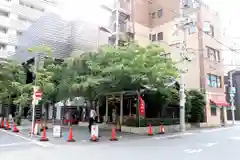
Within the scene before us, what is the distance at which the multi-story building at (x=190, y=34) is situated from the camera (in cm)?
2514

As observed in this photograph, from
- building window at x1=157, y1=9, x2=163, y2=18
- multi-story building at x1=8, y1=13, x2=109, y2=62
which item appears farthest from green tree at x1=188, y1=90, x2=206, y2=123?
building window at x1=157, y1=9, x2=163, y2=18

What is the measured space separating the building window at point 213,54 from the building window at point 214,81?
2.17m

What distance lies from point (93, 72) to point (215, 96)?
17.1 metres

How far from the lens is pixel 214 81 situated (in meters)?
26.9

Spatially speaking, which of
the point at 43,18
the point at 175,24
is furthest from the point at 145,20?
the point at 43,18

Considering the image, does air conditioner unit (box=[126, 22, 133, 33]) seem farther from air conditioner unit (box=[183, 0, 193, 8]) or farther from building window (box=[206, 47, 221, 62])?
building window (box=[206, 47, 221, 62])

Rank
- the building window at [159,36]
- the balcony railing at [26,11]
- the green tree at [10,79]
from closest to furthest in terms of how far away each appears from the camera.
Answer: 1. the green tree at [10,79]
2. the building window at [159,36]
3. the balcony railing at [26,11]

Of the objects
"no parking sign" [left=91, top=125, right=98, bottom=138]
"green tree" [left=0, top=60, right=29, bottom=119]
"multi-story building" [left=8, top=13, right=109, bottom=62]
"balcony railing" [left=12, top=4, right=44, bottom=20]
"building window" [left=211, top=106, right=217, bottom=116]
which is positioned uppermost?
"balcony railing" [left=12, top=4, right=44, bottom=20]

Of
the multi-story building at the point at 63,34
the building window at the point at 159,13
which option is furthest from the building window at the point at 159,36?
the multi-story building at the point at 63,34

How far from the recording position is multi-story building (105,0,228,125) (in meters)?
25.1

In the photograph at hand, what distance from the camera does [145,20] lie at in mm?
31453

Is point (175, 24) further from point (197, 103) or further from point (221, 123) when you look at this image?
point (221, 123)

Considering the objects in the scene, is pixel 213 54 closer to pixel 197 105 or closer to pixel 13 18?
pixel 197 105

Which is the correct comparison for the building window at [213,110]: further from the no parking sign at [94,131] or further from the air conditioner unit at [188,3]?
the no parking sign at [94,131]
